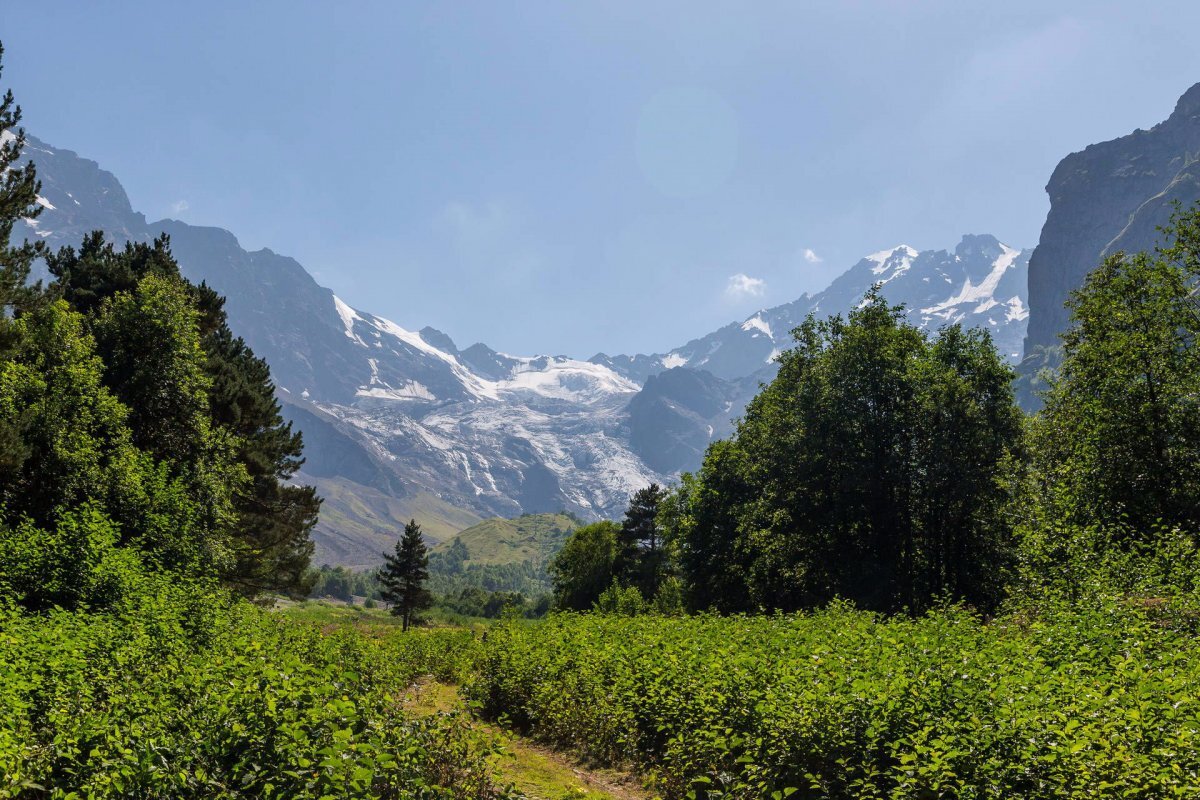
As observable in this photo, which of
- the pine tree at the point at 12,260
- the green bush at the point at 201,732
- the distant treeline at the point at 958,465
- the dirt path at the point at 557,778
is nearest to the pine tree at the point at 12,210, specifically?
the pine tree at the point at 12,260

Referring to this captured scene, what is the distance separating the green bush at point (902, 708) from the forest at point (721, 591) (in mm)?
61

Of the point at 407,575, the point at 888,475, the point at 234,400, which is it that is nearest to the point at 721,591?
the point at 888,475

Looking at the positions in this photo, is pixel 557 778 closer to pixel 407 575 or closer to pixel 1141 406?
pixel 1141 406

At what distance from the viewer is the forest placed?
7078 mm

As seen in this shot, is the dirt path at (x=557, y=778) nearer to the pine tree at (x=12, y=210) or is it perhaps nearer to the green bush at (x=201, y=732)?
the green bush at (x=201, y=732)

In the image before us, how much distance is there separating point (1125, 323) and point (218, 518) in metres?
38.4

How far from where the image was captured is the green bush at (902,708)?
255 inches

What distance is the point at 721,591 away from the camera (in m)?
45.1

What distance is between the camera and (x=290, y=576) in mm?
49750

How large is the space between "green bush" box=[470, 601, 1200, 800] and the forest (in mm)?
61

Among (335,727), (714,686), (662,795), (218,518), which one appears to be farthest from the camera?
(218,518)

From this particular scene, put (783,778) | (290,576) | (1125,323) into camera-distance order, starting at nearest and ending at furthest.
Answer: (783,778), (1125,323), (290,576)

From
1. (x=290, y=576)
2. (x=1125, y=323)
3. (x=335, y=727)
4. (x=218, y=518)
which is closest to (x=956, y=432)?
(x=1125, y=323)

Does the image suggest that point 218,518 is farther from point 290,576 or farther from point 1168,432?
point 1168,432
